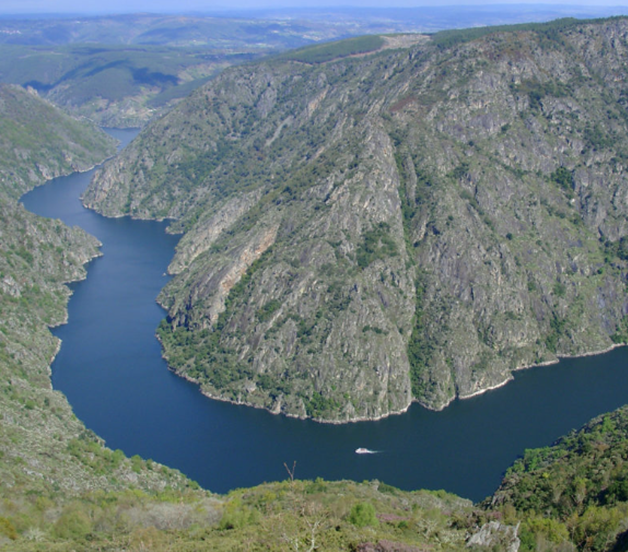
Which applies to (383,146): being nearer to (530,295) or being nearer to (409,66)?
(530,295)

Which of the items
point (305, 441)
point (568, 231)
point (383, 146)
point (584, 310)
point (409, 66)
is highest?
point (409, 66)

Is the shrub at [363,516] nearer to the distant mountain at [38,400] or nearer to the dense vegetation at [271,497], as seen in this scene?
the dense vegetation at [271,497]

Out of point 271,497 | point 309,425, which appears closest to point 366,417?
point 309,425

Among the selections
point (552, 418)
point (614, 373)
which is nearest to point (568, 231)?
point (614, 373)

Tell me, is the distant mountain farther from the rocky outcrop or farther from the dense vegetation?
the rocky outcrop

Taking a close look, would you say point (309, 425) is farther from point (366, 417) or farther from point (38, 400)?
point (38, 400)

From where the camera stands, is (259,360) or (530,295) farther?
(530,295)

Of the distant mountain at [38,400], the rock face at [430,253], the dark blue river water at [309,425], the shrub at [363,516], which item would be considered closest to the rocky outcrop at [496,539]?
the shrub at [363,516]
